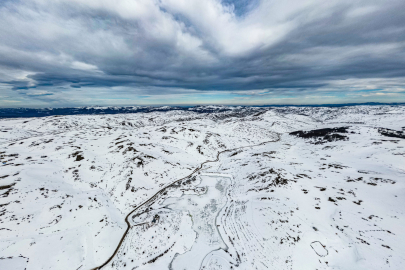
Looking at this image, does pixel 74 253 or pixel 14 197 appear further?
pixel 14 197

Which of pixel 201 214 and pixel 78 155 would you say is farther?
pixel 78 155

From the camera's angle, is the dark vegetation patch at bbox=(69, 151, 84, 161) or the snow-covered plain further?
the dark vegetation patch at bbox=(69, 151, 84, 161)

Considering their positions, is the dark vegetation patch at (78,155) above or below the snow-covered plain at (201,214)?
above

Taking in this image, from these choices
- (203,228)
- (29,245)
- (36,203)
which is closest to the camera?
(29,245)

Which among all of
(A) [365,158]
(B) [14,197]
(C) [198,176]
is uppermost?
(B) [14,197]

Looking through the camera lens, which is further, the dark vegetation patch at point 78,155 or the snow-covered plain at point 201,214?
the dark vegetation patch at point 78,155

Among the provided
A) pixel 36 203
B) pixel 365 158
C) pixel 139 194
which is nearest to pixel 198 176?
pixel 139 194

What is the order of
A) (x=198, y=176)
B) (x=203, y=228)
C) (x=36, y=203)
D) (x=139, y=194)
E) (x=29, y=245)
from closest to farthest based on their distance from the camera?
(x=29, y=245) → (x=203, y=228) → (x=36, y=203) → (x=139, y=194) → (x=198, y=176)

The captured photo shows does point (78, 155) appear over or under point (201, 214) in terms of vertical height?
over

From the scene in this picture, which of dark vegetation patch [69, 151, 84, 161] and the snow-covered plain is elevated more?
dark vegetation patch [69, 151, 84, 161]

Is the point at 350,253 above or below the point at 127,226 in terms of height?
above

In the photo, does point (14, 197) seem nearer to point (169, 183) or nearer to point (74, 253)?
point (74, 253)
